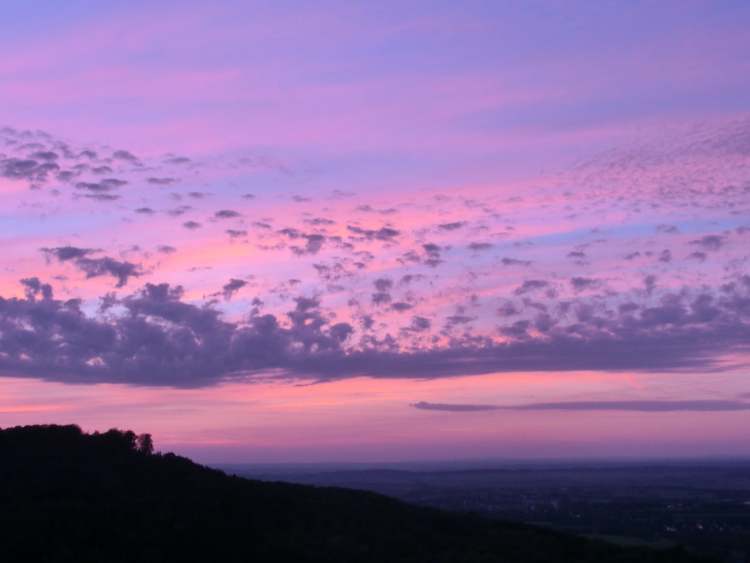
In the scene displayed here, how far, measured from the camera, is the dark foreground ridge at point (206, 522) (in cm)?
3509

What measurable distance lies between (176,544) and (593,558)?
16.2 metres

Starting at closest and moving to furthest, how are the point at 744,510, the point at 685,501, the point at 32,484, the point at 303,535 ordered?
the point at 303,535, the point at 32,484, the point at 744,510, the point at 685,501

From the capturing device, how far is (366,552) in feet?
122

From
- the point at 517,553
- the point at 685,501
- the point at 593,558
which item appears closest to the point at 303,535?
the point at 517,553

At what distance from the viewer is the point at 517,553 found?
39.3 meters

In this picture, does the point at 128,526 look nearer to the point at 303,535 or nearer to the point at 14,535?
the point at 14,535

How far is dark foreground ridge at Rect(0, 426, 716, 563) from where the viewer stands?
115ft

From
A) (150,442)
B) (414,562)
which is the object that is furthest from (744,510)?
(414,562)

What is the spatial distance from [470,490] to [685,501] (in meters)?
28.3

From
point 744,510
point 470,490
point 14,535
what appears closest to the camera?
point 14,535

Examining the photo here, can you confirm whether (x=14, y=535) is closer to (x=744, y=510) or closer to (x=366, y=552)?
(x=366, y=552)

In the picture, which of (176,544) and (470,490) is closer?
(176,544)

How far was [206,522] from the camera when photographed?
129ft

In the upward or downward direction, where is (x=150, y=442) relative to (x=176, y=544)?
upward
